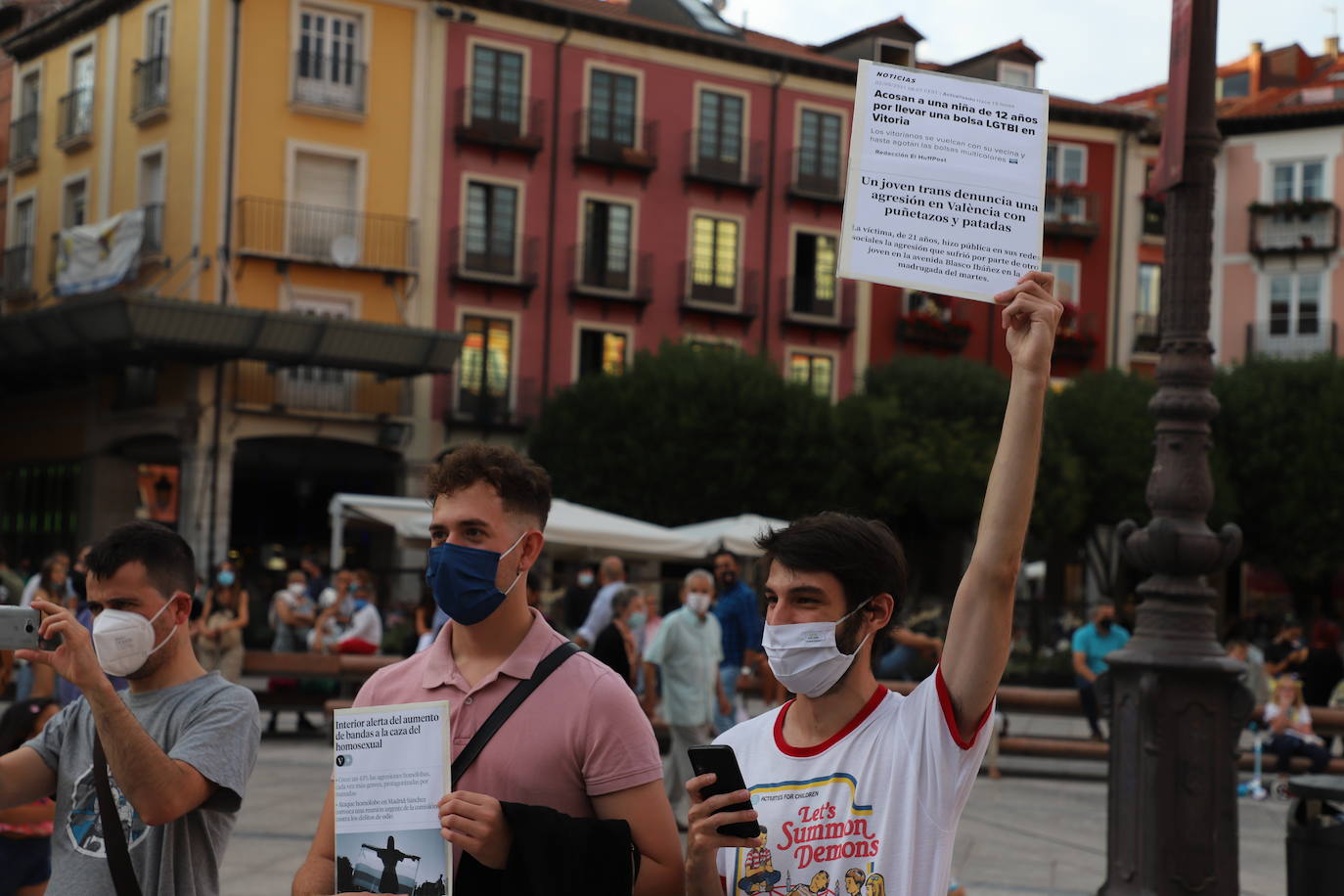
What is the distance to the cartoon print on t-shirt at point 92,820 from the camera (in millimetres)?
3814

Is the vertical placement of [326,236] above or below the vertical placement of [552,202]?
below

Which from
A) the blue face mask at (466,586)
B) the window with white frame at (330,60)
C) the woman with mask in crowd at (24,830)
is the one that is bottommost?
the woman with mask in crowd at (24,830)

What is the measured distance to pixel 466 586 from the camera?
351 centimetres

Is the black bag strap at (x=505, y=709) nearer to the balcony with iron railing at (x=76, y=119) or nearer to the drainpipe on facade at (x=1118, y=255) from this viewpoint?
the balcony with iron railing at (x=76, y=119)

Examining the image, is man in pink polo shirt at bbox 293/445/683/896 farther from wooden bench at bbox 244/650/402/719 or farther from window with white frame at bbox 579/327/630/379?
window with white frame at bbox 579/327/630/379

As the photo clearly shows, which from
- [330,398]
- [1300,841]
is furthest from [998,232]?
[330,398]

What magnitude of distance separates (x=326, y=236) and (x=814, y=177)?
12.0 m

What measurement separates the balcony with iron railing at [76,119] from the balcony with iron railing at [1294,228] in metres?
29.0

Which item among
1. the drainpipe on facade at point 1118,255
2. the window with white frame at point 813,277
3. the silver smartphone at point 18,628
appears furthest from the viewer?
the drainpipe on facade at point 1118,255

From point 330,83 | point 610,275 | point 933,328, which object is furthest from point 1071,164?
point 330,83

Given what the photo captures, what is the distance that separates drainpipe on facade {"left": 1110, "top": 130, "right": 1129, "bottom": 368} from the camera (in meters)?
43.2

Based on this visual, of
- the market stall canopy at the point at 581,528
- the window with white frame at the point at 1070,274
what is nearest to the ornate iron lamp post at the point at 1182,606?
the market stall canopy at the point at 581,528

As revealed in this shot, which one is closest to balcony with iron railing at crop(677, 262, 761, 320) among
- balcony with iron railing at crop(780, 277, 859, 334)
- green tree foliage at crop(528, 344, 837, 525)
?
balcony with iron railing at crop(780, 277, 859, 334)

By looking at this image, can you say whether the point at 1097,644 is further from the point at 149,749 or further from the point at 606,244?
the point at 606,244
